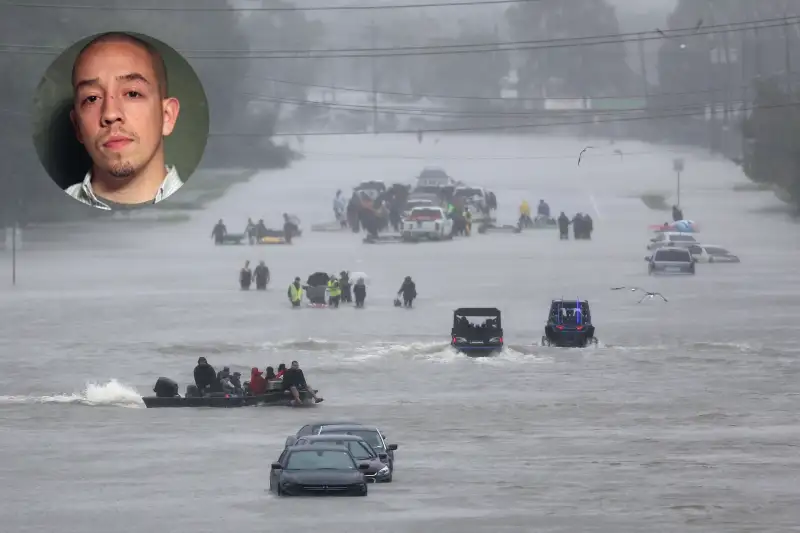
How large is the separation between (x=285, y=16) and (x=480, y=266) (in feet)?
214

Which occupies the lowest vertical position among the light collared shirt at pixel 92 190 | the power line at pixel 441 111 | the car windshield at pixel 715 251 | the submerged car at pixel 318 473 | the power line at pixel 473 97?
the submerged car at pixel 318 473

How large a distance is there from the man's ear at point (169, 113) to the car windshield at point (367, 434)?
1708 centimetres

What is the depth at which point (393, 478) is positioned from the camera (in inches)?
1346

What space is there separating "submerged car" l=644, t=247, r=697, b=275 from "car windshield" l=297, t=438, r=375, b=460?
6448 centimetres

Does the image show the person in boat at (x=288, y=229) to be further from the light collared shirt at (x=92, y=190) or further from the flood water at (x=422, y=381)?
the light collared shirt at (x=92, y=190)

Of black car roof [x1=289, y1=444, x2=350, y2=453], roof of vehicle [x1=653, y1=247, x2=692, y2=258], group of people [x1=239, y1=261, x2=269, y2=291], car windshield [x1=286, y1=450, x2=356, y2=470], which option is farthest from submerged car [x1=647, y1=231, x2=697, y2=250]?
car windshield [x1=286, y1=450, x2=356, y2=470]

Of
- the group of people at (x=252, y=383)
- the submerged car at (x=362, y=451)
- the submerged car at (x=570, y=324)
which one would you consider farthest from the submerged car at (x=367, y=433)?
the submerged car at (x=570, y=324)

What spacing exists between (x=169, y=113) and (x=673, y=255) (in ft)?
265

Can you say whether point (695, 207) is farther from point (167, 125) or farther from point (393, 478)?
point (167, 125)

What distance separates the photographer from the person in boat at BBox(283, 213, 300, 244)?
113562 mm

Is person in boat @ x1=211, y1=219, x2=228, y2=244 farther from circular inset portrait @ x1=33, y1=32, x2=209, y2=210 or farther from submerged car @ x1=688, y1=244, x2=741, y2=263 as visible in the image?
circular inset portrait @ x1=33, y1=32, x2=209, y2=210

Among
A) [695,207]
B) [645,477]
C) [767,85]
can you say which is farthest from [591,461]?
[695,207]

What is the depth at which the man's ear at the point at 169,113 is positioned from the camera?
17047mm

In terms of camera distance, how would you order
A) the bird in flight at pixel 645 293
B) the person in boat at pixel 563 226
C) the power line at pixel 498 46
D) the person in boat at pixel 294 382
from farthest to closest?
the power line at pixel 498 46
the person in boat at pixel 563 226
the bird in flight at pixel 645 293
the person in boat at pixel 294 382
